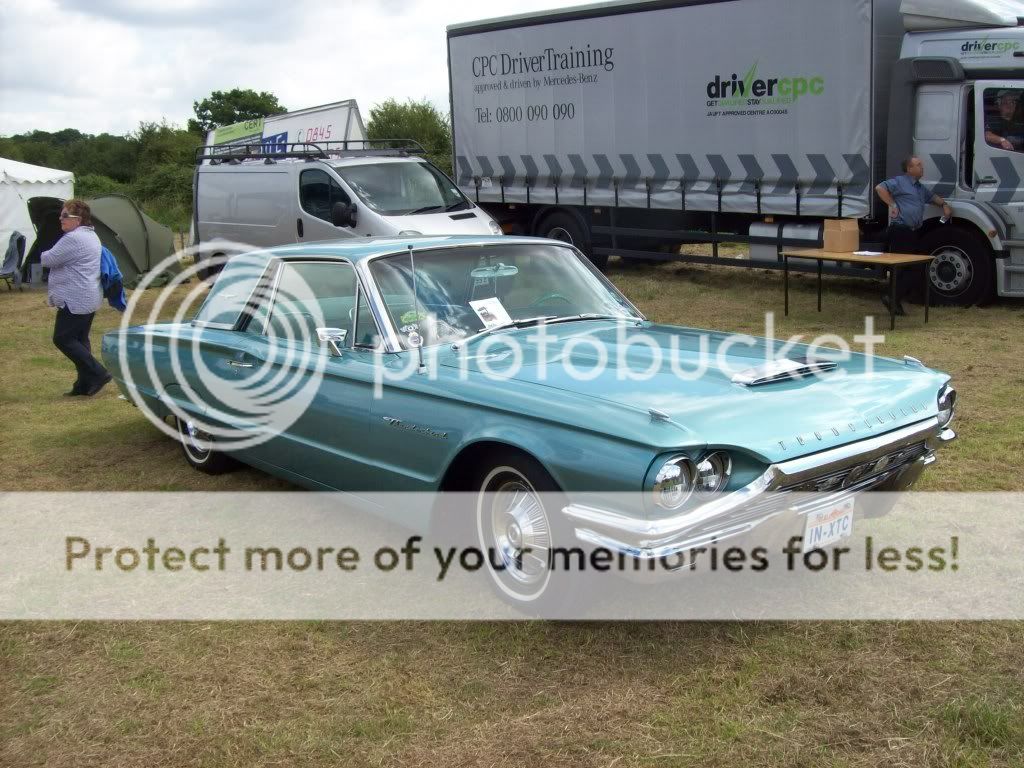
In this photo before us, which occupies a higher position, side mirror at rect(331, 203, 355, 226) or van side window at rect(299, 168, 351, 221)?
van side window at rect(299, 168, 351, 221)

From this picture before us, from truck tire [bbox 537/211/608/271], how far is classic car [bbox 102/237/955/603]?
385 inches

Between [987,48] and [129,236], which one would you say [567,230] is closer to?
[987,48]

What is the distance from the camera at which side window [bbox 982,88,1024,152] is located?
10.8m

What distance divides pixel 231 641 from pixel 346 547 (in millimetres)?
1021

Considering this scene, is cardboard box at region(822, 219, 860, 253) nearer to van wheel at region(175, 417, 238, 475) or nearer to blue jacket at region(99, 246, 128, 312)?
blue jacket at region(99, 246, 128, 312)

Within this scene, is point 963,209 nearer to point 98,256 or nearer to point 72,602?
point 98,256

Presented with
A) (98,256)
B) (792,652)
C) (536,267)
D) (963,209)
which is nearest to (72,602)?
(536,267)

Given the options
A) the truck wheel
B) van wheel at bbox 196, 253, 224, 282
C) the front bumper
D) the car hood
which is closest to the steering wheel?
the car hood

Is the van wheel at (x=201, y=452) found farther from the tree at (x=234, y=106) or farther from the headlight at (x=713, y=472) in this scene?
the tree at (x=234, y=106)

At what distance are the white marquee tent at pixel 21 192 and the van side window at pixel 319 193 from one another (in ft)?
23.2

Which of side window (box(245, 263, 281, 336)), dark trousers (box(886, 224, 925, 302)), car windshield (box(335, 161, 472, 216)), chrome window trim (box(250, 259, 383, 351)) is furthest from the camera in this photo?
car windshield (box(335, 161, 472, 216))

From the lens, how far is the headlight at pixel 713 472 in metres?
3.57

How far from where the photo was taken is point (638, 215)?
1495 cm

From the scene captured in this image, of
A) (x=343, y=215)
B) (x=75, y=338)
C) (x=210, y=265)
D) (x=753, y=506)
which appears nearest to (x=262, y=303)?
(x=753, y=506)
